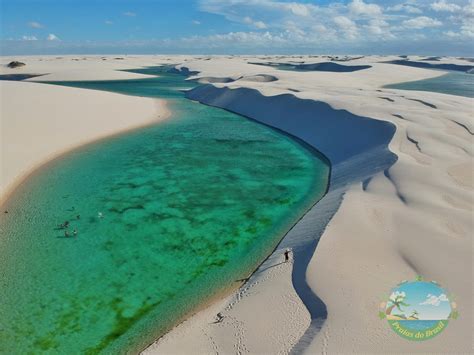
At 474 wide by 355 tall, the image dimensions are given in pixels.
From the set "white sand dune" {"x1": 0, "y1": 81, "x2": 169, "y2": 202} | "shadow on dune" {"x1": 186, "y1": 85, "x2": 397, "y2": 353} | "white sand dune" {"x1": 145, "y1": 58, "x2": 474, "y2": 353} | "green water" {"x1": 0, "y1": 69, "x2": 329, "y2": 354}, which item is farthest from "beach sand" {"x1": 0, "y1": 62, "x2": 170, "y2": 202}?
"white sand dune" {"x1": 145, "y1": 58, "x2": 474, "y2": 353}

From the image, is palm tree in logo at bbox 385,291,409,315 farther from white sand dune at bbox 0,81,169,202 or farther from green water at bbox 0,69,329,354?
white sand dune at bbox 0,81,169,202

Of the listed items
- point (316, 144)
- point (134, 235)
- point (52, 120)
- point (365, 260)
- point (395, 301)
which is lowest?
point (134, 235)

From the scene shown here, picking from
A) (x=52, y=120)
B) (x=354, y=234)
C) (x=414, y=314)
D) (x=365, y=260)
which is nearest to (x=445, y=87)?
(x=52, y=120)

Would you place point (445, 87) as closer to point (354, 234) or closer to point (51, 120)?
point (51, 120)

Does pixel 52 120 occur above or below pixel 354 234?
above

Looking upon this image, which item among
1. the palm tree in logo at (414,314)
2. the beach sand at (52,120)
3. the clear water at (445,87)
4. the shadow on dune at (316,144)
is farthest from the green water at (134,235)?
the clear water at (445,87)

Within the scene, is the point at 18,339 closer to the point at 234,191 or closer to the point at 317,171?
the point at 234,191
